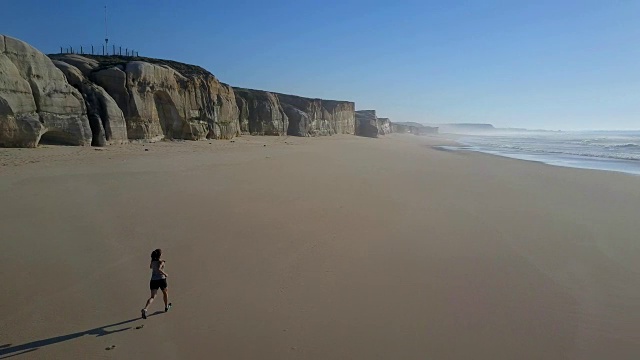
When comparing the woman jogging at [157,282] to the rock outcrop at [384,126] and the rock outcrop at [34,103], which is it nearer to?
the rock outcrop at [34,103]

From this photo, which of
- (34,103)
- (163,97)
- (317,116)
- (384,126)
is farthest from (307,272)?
(384,126)

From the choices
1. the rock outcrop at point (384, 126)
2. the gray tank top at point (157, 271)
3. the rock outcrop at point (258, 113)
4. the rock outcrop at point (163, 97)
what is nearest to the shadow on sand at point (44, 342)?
the gray tank top at point (157, 271)

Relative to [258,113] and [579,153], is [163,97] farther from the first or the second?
[579,153]

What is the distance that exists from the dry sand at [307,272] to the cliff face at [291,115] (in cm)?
3028

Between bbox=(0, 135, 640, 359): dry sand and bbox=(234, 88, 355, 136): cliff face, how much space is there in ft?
99.3

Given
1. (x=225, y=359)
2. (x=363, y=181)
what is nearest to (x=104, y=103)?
(x=363, y=181)

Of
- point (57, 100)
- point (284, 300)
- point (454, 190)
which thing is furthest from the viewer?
point (57, 100)

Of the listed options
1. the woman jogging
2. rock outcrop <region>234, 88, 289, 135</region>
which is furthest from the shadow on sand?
rock outcrop <region>234, 88, 289, 135</region>

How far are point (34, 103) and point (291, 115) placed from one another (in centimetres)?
3558

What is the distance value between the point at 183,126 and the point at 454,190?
793 inches

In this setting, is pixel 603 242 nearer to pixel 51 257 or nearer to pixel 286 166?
pixel 51 257

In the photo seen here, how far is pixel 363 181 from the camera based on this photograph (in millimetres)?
12898

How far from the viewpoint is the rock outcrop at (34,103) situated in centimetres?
1350

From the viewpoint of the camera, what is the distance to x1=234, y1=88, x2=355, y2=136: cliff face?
132 ft
